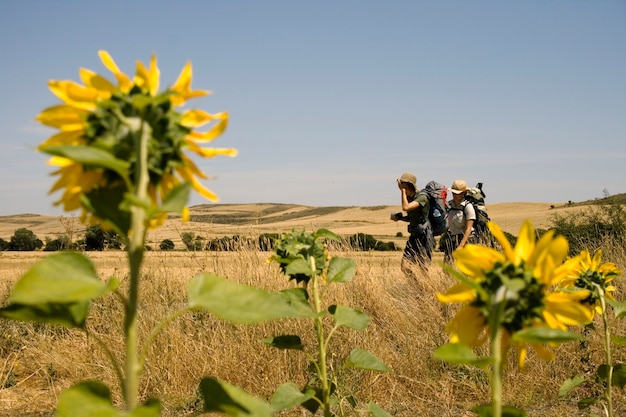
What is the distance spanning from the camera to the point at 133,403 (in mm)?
716

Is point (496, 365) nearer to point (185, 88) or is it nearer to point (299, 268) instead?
point (185, 88)

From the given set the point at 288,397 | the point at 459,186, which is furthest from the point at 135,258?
the point at 459,186

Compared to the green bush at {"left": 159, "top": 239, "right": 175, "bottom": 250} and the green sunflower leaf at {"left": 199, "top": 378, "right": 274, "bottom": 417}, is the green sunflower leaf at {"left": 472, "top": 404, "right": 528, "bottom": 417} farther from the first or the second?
the green bush at {"left": 159, "top": 239, "right": 175, "bottom": 250}

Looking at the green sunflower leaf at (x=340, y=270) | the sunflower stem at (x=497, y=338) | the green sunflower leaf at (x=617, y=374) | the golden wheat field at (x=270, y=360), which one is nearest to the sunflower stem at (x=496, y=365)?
the sunflower stem at (x=497, y=338)

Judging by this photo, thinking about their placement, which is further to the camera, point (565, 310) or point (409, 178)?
point (409, 178)

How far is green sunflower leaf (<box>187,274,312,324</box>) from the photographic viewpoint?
720 mm

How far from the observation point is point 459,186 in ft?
26.1

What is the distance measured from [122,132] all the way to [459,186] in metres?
7.51

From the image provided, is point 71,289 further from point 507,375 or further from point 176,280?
point 176,280

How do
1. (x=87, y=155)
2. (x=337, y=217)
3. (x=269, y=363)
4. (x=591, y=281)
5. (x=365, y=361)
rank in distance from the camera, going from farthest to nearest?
(x=337, y=217) → (x=269, y=363) → (x=591, y=281) → (x=365, y=361) → (x=87, y=155)

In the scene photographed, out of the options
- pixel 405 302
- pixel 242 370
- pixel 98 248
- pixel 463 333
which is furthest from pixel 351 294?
pixel 463 333

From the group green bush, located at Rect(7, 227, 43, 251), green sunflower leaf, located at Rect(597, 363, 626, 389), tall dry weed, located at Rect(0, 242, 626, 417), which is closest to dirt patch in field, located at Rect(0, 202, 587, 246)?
green bush, located at Rect(7, 227, 43, 251)

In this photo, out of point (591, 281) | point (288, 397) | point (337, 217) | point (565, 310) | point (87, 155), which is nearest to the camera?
point (87, 155)

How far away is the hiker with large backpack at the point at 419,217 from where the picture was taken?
7836 millimetres
